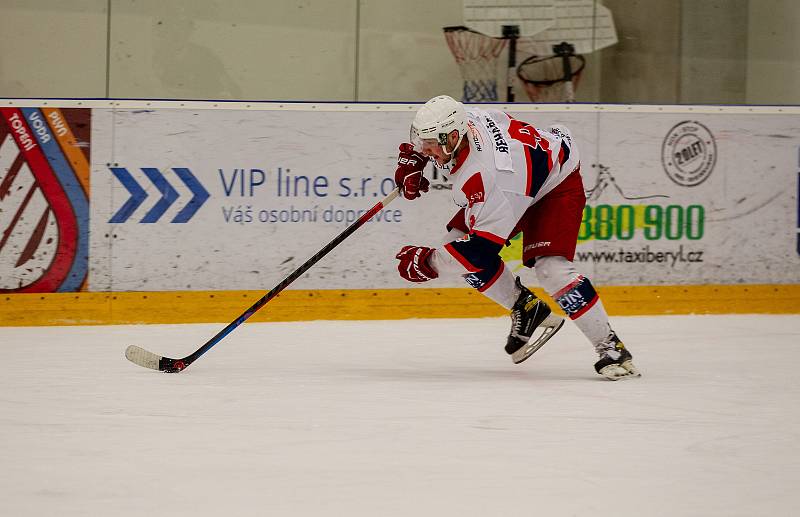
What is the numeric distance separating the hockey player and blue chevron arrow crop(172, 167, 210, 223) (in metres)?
1.36

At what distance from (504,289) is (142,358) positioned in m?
1.33

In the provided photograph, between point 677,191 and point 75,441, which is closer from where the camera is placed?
point 75,441

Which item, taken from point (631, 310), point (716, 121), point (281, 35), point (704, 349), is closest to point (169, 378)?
point (704, 349)

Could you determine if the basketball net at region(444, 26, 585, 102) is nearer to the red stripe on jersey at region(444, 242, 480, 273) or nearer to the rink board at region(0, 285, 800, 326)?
the rink board at region(0, 285, 800, 326)

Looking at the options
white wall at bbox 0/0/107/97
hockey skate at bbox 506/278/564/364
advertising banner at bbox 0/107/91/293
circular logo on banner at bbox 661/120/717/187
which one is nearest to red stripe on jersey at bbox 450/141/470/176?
hockey skate at bbox 506/278/564/364

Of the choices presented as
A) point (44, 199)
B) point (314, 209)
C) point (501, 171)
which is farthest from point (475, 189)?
point (44, 199)

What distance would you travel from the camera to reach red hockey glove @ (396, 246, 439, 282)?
414 cm

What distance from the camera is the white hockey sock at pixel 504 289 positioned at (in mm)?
4266

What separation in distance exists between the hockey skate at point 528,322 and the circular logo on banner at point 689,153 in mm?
1834

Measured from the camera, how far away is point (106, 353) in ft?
15.0

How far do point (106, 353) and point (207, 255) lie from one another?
93 centimetres

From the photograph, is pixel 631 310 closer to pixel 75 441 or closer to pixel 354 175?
pixel 354 175

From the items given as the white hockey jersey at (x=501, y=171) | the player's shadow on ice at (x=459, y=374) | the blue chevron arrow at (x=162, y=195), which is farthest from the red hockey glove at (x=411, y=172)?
the blue chevron arrow at (x=162, y=195)

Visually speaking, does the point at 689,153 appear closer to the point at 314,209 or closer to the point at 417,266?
the point at 314,209
